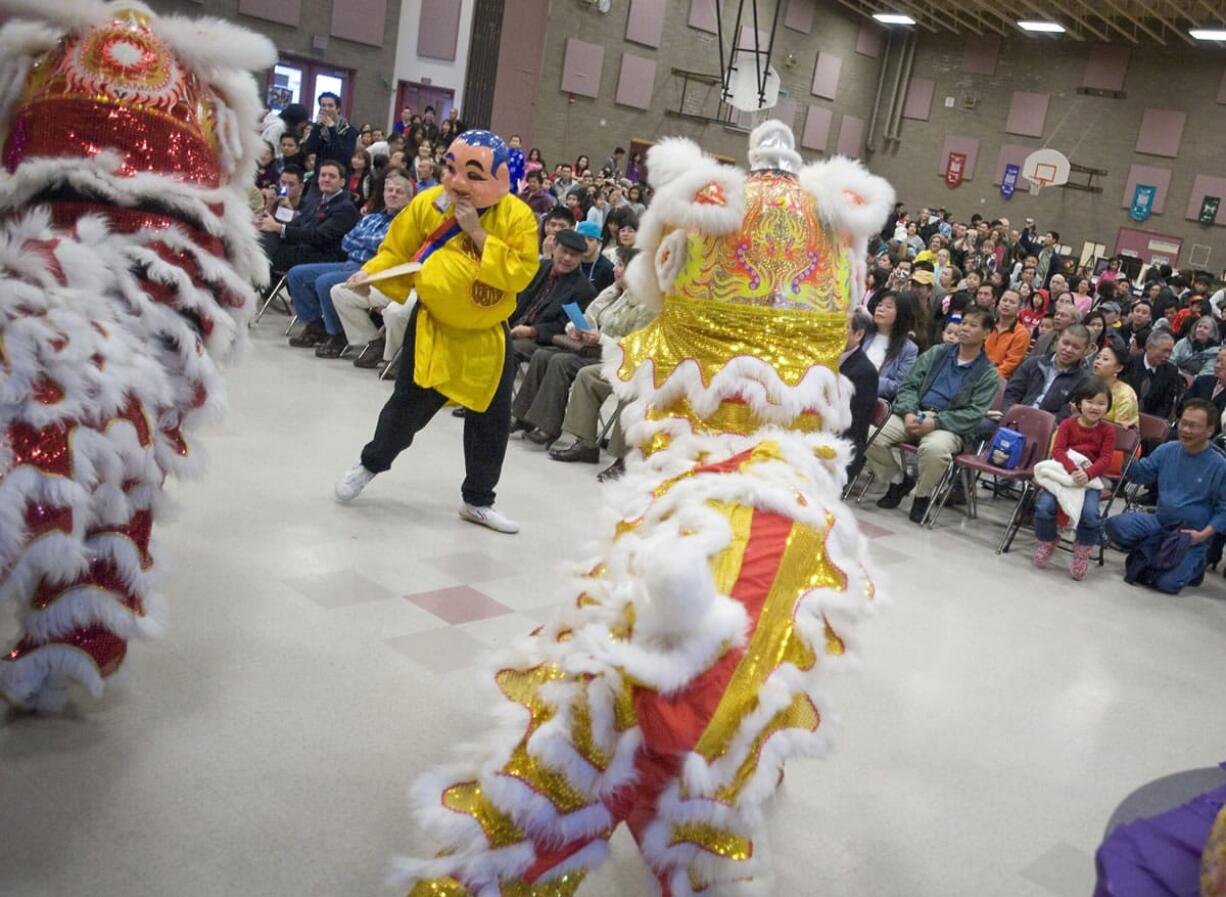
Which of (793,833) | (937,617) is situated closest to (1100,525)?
(937,617)

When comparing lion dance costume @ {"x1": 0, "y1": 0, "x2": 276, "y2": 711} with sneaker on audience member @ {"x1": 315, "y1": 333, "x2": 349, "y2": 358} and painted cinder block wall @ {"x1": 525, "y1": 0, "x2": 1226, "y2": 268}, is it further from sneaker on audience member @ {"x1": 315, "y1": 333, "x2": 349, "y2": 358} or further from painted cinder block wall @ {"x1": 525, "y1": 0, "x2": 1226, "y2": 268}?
painted cinder block wall @ {"x1": 525, "y1": 0, "x2": 1226, "y2": 268}

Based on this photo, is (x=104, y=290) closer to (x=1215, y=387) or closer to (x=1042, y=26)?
(x=1215, y=387)

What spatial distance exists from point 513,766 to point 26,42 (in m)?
1.80

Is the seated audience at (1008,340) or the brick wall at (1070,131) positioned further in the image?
the brick wall at (1070,131)

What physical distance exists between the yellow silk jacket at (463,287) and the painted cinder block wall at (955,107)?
14.4m

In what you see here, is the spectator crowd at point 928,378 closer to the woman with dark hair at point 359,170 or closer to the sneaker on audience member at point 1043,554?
the sneaker on audience member at point 1043,554

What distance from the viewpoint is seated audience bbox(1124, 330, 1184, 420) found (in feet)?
23.6

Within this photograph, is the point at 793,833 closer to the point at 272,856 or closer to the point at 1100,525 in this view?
the point at 272,856

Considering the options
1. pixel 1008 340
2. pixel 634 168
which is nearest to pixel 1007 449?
pixel 1008 340

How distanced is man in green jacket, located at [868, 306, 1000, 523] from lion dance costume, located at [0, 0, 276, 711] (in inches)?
166

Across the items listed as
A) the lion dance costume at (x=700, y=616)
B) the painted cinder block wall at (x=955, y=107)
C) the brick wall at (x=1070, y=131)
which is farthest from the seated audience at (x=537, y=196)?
the brick wall at (x=1070, y=131)

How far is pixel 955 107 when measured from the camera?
20.3 meters

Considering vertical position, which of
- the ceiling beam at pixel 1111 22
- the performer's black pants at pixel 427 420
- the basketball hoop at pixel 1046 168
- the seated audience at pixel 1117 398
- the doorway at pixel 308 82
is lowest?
the performer's black pants at pixel 427 420

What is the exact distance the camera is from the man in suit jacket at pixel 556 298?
6.12 metres
